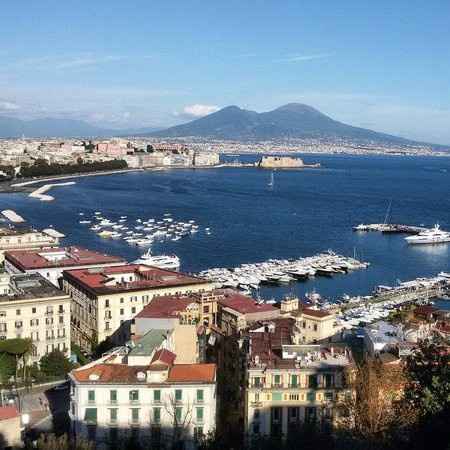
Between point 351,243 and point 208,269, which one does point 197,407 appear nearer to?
point 208,269

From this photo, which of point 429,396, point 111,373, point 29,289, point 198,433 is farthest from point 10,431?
point 29,289

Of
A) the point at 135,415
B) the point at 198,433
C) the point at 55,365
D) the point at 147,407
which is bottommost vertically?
the point at 55,365

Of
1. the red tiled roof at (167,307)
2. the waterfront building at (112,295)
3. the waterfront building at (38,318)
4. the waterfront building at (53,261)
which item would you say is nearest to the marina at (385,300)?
the waterfront building at (112,295)

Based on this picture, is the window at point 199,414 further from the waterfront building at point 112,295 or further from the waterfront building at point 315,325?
the waterfront building at point 112,295

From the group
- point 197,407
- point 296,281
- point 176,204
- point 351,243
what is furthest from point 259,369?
point 176,204

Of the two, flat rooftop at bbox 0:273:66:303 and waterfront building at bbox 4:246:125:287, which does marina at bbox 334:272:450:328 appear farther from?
flat rooftop at bbox 0:273:66:303

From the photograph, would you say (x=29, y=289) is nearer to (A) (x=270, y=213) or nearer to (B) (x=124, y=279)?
(B) (x=124, y=279)

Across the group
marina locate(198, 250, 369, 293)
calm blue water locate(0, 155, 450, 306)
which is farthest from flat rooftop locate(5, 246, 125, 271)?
calm blue water locate(0, 155, 450, 306)
